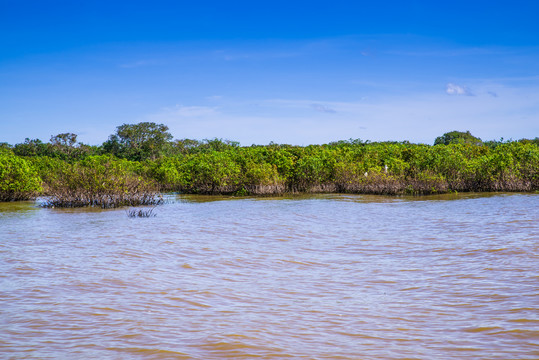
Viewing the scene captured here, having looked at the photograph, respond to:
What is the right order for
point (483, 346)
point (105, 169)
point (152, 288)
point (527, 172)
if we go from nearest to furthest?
point (483, 346) < point (152, 288) < point (105, 169) < point (527, 172)

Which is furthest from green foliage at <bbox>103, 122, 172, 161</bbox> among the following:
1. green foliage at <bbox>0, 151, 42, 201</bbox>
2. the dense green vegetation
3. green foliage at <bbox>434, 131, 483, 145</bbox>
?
green foliage at <bbox>434, 131, 483, 145</bbox>

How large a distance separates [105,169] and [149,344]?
15216mm

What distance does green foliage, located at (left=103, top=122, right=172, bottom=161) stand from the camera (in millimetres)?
44281

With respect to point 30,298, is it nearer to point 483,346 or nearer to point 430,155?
point 483,346

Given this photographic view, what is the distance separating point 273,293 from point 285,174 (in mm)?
20016

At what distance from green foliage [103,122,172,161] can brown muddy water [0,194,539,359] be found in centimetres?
3371

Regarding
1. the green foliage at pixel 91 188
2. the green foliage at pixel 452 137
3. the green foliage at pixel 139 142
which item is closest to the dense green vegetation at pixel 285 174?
the green foliage at pixel 91 188

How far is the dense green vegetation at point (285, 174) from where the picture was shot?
18109 mm

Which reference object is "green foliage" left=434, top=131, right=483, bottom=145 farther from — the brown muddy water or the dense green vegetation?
the brown muddy water

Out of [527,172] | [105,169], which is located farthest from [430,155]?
[105,169]

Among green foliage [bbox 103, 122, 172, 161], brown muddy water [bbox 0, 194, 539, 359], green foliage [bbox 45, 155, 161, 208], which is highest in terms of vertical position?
green foliage [bbox 103, 122, 172, 161]

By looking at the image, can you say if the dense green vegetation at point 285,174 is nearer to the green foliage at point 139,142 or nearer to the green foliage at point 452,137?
the green foliage at point 139,142

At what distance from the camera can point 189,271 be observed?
6848 mm

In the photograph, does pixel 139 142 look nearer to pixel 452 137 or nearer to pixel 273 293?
pixel 452 137
